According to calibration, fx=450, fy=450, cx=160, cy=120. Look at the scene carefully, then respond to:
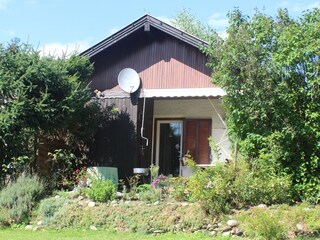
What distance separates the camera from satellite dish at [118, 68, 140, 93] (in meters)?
21.3

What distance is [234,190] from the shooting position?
14.2 m

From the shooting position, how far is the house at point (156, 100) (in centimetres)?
2097

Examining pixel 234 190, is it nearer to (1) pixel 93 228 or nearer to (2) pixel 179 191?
(2) pixel 179 191

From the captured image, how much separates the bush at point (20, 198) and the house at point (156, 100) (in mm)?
5145

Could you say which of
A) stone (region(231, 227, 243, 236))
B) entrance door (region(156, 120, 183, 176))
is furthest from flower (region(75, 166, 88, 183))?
stone (region(231, 227, 243, 236))

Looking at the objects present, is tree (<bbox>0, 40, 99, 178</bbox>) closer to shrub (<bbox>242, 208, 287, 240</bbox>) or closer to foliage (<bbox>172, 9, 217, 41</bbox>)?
shrub (<bbox>242, 208, 287, 240</bbox>)

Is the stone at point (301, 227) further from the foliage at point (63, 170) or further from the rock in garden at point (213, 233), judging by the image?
the foliage at point (63, 170)

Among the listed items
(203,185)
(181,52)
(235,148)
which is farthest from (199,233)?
(181,52)

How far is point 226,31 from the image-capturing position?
17.0 m

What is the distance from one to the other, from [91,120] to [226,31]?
763 cm

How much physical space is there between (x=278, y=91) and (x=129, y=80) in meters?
8.23

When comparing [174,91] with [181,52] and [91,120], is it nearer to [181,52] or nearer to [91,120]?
[181,52]

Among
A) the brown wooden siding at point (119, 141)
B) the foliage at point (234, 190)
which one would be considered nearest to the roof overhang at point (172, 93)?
the brown wooden siding at point (119, 141)

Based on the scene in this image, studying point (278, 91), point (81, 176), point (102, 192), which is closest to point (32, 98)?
point (81, 176)
